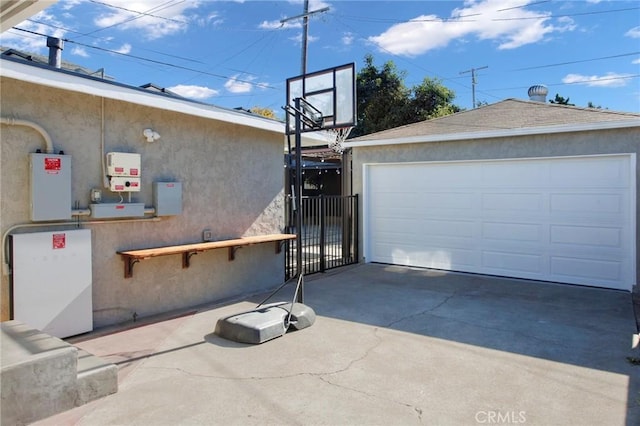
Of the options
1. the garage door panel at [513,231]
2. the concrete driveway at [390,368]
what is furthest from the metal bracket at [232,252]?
the garage door panel at [513,231]

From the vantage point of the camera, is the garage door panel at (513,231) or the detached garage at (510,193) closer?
the detached garage at (510,193)

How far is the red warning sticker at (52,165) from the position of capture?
14.1ft

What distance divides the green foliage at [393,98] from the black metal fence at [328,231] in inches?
468

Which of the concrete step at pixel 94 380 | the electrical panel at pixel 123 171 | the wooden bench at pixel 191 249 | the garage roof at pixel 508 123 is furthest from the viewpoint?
the garage roof at pixel 508 123

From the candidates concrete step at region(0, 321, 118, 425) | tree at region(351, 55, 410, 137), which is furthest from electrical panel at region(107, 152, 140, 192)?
tree at region(351, 55, 410, 137)

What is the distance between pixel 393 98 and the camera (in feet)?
67.6

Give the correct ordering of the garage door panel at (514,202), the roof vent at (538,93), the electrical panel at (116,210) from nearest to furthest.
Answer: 1. the electrical panel at (116,210)
2. the garage door panel at (514,202)
3. the roof vent at (538,93)

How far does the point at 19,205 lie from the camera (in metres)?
4.23

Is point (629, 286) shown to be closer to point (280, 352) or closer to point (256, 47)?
point (280, 352)

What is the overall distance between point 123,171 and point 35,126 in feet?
3.22

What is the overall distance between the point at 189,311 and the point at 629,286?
693 centimetres

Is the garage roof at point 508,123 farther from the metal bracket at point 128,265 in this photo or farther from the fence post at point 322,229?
the metal bracket at point 128,265

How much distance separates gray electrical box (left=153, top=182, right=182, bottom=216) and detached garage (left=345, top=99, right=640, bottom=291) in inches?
193

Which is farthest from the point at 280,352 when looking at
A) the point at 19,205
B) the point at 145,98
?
the point at 145,98
